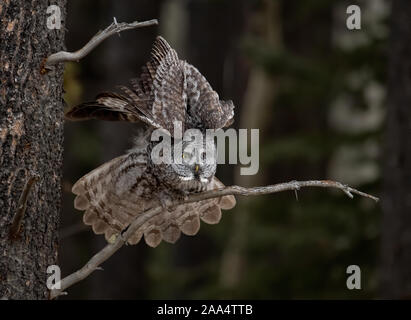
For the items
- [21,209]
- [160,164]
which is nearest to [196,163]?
[160,164]

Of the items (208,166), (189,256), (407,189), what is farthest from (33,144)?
(189,256)

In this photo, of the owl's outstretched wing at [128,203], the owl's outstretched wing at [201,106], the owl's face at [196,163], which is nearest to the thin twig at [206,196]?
the owl's face at [196,163]

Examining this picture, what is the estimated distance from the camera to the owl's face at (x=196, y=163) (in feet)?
16.9

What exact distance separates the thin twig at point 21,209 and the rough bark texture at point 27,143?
5 centimetres

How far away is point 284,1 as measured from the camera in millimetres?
14555

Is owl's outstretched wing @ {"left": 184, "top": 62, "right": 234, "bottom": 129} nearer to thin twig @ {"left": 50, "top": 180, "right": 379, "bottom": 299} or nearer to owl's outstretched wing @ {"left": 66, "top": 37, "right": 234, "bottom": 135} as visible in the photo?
owl's outstretched wing @ {"left": 66, "top": 37, "right": 234, "bottom": 135}

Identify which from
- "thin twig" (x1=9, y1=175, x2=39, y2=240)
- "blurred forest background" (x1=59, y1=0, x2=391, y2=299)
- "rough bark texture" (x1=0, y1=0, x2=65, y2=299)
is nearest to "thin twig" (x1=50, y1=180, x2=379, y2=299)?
"rough bark texture" (x1=0, y1=0, x2=65, y2=299)

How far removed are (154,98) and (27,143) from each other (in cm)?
116

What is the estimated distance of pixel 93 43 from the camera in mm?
3939

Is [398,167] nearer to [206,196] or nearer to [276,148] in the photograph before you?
[276,148]

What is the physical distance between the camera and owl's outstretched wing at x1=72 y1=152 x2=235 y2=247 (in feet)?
17.9

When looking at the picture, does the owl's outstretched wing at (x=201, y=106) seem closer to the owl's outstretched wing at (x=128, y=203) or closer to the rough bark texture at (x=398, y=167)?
the owl's outstretched wing at (x=128, y=203)

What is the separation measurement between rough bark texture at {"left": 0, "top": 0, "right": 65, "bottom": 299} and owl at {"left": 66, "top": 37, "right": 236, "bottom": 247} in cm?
55
